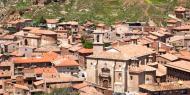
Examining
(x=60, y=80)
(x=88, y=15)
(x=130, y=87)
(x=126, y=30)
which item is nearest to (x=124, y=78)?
(x=130, y=87)

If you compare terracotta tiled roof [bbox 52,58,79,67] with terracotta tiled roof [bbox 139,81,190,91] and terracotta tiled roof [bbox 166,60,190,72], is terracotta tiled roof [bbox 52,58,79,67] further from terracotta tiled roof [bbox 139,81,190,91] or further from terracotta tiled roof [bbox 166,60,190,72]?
terracotta tiled roof [bbox 139,81,190,91]

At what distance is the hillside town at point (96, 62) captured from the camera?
64188 mm

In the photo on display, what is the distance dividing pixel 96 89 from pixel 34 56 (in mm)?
16578

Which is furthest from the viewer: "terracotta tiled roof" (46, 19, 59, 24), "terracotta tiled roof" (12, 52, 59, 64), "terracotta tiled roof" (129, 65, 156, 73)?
"terracotta tiled roof" (46, 19, 59, 24)

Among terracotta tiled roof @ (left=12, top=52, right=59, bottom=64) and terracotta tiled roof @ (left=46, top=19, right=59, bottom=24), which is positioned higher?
terracotta tiled roof @ (left=46, top=19, right=59, bottom=24)

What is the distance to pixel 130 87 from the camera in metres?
66.8

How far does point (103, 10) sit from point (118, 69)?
4919cm

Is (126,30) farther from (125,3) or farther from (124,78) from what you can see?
(124,78)

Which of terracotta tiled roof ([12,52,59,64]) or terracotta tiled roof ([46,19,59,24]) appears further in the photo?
terracotta tiled roof ([46,19,59,24])

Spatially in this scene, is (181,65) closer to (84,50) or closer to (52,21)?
(84,50)

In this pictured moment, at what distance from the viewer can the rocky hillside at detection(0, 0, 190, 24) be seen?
112 m

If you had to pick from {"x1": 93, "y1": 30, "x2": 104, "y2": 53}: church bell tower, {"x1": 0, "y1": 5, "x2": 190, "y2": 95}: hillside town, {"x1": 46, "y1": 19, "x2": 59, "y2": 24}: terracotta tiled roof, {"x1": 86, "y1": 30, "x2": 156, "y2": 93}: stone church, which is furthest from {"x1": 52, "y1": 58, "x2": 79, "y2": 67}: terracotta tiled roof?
{"x1": 46, "y1": 19, "x2": 59, "y2": 24}: terracotta tiled roof

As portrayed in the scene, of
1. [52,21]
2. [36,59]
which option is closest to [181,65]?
[36,59]

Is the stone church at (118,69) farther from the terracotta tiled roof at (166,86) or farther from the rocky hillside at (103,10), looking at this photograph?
the rocky hillside at (103,10)
